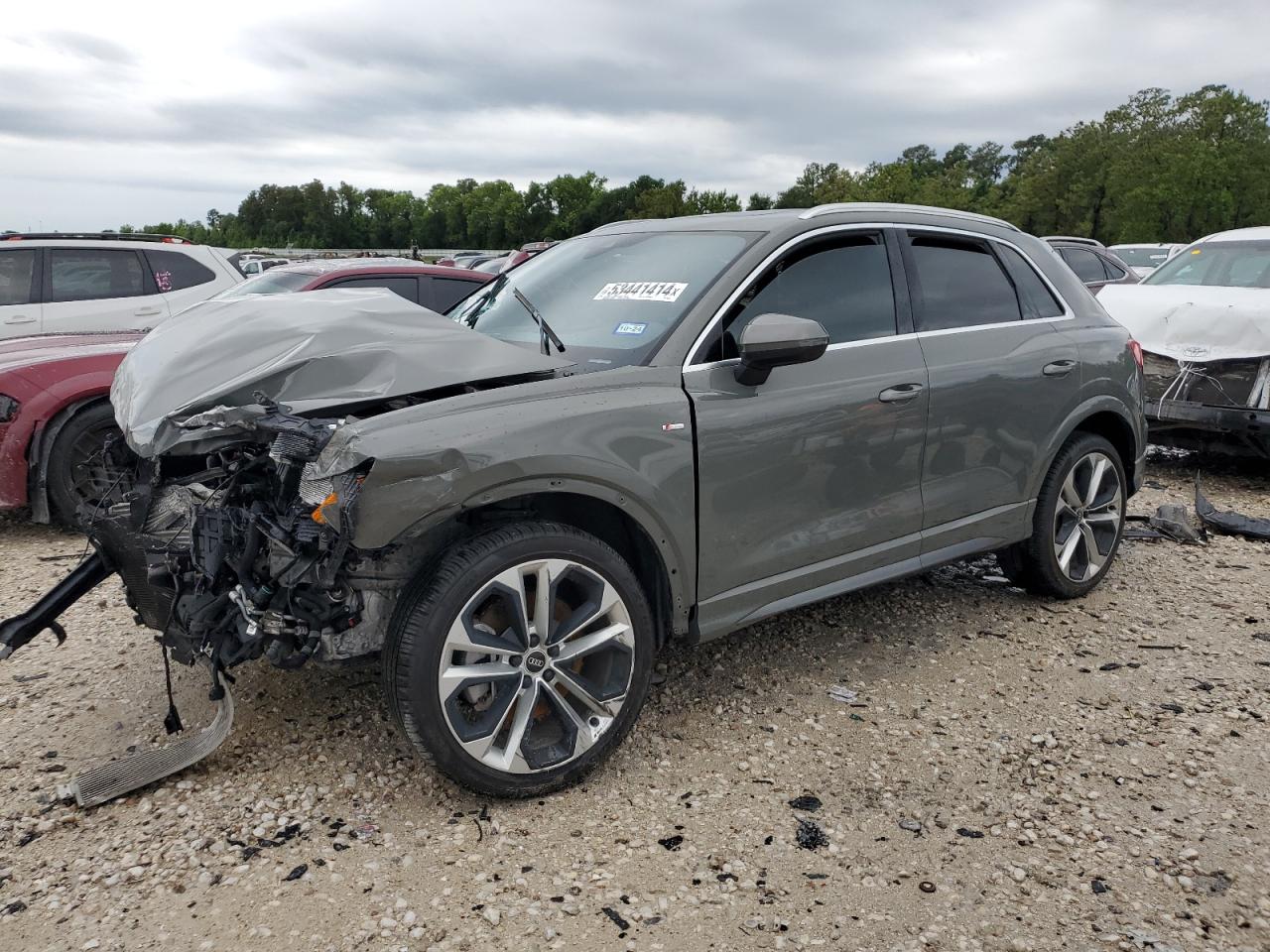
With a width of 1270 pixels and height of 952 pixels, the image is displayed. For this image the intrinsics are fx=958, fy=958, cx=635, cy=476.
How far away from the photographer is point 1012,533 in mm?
4336

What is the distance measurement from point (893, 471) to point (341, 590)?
212cm

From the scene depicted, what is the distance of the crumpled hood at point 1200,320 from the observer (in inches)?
258

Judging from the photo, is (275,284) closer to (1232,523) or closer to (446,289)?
(446,289)

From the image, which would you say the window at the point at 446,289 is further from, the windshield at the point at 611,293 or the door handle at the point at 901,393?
the door handle at the point at 901,393

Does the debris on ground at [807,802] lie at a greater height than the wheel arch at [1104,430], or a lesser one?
lesser

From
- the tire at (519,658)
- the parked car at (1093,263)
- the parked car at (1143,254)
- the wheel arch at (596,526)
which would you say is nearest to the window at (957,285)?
the wheel arch at (596,526)

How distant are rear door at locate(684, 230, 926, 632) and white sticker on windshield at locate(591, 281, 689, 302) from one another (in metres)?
0.24

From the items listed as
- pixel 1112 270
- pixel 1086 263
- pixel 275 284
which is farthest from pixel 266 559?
pixel 1112 270

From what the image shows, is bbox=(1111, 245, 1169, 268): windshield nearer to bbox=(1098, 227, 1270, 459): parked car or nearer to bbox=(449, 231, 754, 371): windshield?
bbox=(1098, 227, 1270, 459): parked car

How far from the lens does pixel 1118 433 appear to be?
4.82 metres

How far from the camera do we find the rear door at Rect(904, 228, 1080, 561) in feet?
12.8

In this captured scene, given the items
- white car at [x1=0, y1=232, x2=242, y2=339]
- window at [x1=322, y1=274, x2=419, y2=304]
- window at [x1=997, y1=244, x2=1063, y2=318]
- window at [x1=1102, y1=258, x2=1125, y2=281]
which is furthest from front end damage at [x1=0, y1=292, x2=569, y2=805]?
window at [x1=1102, y1=258, x2=1125, y2=281]

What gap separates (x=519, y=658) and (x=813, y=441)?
51.4 inches

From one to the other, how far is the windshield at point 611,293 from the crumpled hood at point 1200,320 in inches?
166
